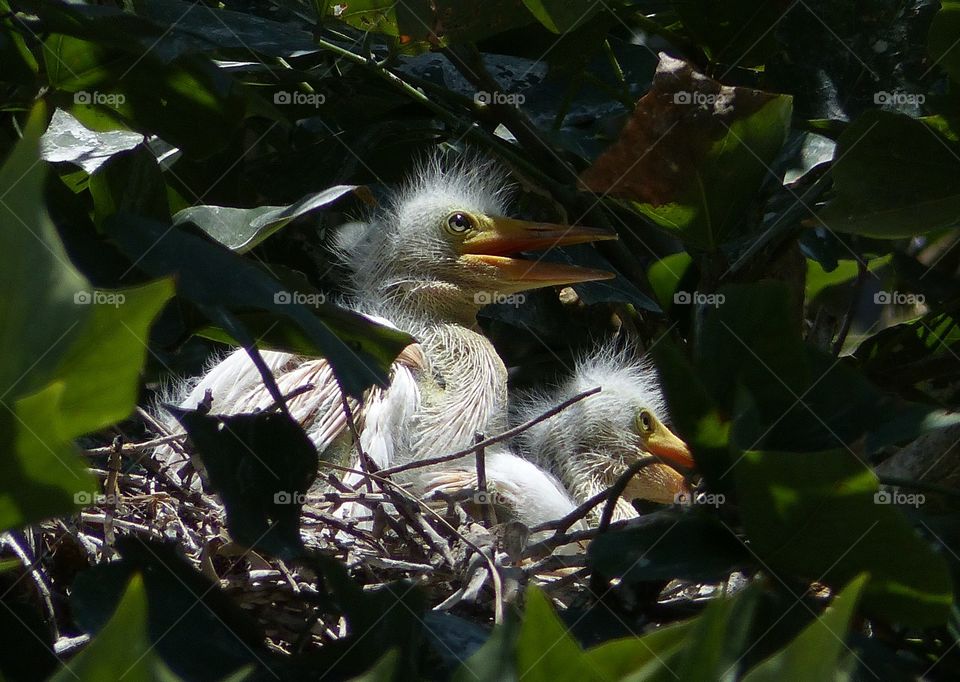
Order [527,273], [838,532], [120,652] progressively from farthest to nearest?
[527,273] < [838,532] < [120,652]

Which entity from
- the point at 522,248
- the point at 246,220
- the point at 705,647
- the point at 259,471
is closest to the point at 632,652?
the point at 705,647

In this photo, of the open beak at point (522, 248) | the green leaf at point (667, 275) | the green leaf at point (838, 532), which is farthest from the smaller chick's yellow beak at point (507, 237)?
the green leaf at point (838, 532)

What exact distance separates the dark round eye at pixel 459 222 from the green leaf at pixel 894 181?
41.0 inches

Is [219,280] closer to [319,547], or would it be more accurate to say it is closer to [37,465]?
[37,465]

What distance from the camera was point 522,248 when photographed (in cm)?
181

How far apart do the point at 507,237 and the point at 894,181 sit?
1016 millimetres

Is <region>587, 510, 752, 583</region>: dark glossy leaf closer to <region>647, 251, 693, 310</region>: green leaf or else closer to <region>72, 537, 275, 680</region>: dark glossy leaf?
<region>72, 537, 275, 680</region>: dark glossy leaf

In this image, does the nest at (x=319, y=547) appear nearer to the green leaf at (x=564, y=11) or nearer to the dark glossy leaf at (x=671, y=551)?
the dark glossy leaf at (x=671, y=551)

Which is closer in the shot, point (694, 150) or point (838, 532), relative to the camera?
point (838, 532)

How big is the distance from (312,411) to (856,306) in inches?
30.8

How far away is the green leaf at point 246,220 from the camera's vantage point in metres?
0.79

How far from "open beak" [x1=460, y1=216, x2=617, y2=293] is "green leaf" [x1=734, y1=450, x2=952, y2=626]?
93 centimetres

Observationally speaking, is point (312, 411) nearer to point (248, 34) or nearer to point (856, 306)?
point (248, 34)

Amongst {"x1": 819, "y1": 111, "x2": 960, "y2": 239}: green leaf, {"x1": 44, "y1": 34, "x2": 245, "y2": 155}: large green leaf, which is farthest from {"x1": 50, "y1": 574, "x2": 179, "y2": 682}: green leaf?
{"x1": 819, "y1": 111, "x2": 960, "y2": 239}: green leaf
